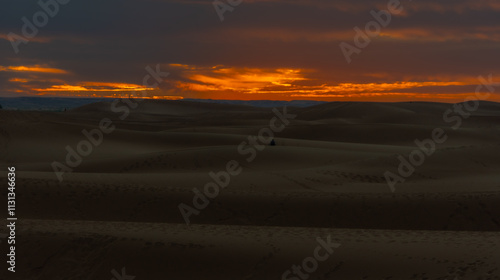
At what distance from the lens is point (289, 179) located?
23.9 metres

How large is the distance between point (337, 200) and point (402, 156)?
13260 millimetres

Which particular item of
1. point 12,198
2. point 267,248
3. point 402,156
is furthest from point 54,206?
point 402,156

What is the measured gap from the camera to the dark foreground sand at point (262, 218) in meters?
11.3

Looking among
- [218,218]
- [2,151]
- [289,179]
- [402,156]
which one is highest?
[2,151]

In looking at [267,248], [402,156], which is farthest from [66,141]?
[267,248]

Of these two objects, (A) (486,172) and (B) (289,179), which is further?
(A) (486,172)

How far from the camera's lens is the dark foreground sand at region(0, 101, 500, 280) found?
11.3m

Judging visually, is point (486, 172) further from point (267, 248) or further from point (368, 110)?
point (368, 110)

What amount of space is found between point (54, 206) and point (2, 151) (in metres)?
20.5

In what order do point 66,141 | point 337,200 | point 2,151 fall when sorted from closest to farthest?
point 337,200 < point 2,151 < point 66,141

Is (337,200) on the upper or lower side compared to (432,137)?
lower

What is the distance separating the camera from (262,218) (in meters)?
17.4

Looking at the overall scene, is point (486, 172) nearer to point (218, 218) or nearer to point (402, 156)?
point (402, 156)

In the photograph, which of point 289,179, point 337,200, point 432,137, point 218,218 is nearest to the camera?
point 218,218
